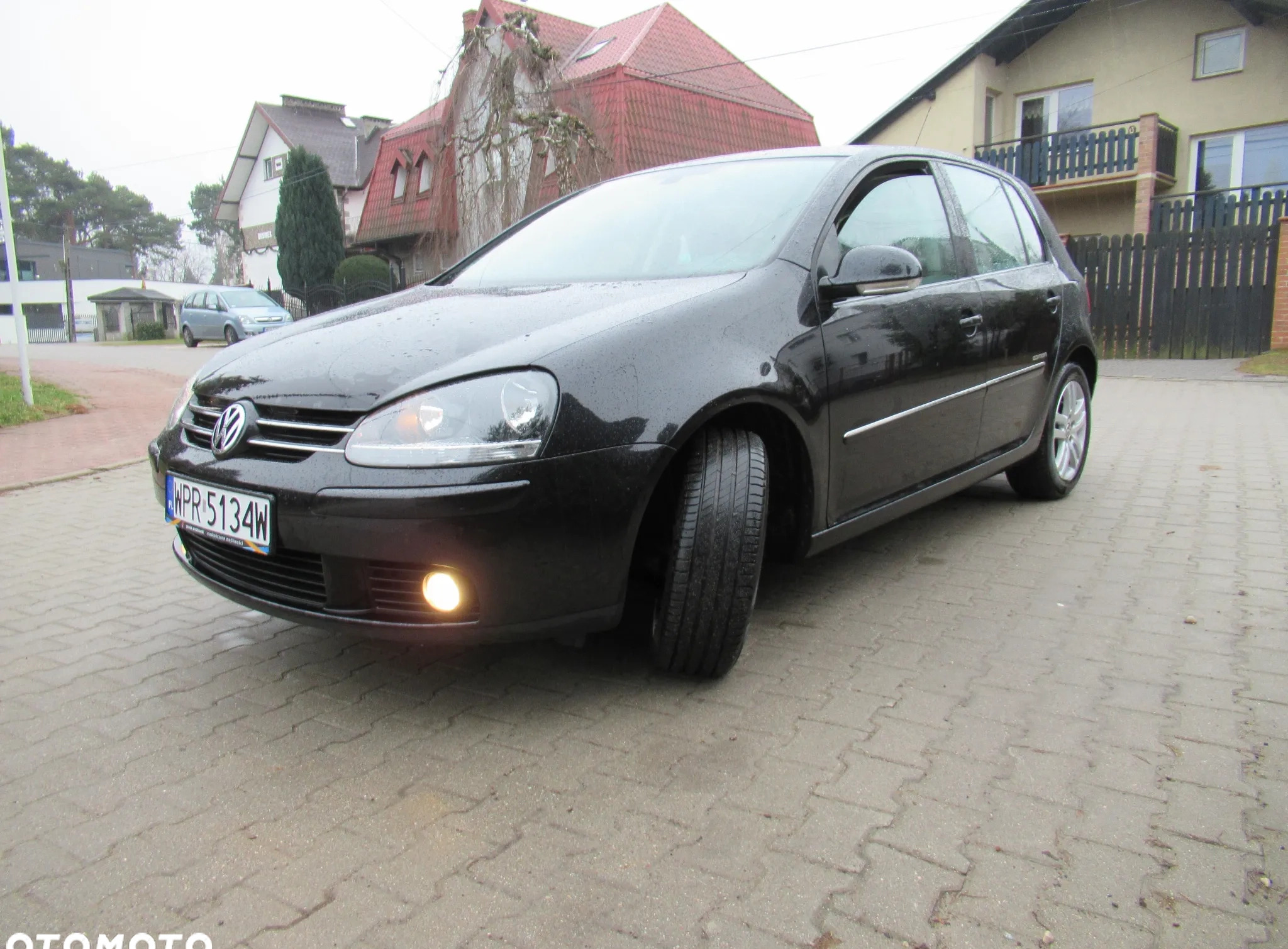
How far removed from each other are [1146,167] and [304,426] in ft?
62.0

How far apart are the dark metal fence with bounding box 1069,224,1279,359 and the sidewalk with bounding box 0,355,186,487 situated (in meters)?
12.4

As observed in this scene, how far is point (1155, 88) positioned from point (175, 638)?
70.0ft

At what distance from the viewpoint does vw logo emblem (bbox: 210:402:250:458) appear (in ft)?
8.44

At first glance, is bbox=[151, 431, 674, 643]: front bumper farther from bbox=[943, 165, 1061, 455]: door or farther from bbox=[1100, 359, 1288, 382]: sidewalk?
bbox=[1100, 359, 1288, 382]: sidewalk

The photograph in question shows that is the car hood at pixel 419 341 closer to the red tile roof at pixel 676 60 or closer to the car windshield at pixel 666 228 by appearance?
the car windshield at pixel 666 228

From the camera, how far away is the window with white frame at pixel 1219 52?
717 inches

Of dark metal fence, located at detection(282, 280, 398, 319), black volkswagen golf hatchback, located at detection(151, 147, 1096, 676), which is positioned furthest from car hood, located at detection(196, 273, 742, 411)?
dark metal fence, located at detection(282, 280, 398, 319)

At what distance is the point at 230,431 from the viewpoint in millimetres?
2609

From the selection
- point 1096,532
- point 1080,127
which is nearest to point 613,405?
point 1096,532

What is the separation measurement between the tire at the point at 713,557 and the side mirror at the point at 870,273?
658 millimetres

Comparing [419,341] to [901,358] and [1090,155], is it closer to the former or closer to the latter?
[901,358]

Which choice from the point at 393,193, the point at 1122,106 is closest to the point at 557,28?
the point at 393,193

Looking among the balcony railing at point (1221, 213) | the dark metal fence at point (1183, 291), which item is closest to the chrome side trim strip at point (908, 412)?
the dark metal fence at point (1183, 291)

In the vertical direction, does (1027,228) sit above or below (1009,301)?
above
